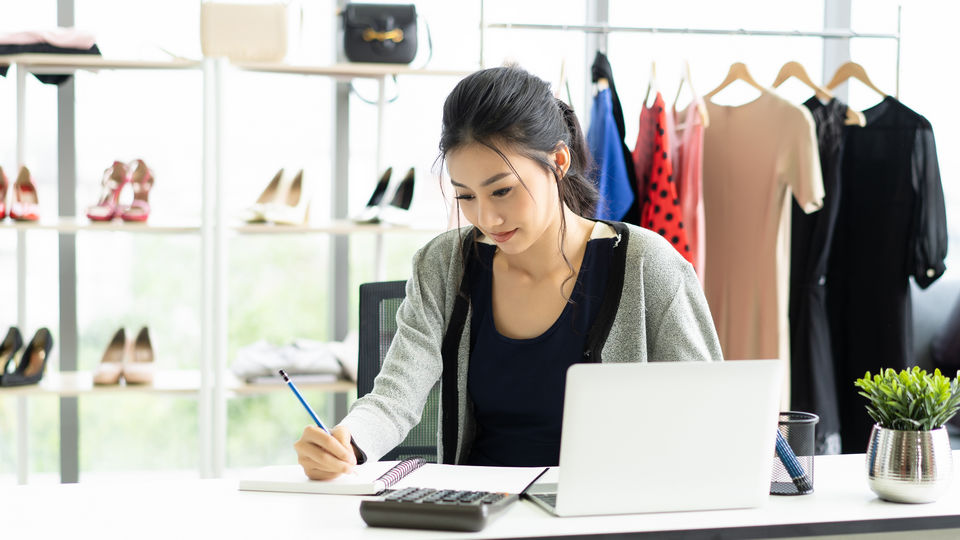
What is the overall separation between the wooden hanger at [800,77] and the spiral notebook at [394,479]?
5.84 ft

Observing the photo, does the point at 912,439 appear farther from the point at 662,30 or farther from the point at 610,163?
the point at 662,30

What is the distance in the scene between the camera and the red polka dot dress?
2.54m

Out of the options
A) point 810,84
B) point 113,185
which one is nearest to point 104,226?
point 113,185

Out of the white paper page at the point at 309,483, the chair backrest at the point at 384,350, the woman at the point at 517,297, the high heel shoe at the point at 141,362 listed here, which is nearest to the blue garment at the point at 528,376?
the woman at the point at 517,297

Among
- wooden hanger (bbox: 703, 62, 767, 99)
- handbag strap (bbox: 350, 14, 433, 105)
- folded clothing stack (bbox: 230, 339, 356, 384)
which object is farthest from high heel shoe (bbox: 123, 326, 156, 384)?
wooden hanger (bbox: 703, 62, 767, 99)

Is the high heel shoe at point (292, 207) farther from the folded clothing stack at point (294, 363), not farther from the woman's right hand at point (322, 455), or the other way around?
the woman's right hand at point (322, 455)

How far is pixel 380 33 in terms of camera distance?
2.75 m

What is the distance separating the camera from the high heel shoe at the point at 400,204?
2822mm

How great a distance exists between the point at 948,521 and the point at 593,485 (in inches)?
16.9

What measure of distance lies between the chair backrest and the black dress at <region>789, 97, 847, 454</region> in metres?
1.29

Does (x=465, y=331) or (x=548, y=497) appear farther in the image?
(x=465, y=331)

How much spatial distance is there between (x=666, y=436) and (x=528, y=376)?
0.57 metres

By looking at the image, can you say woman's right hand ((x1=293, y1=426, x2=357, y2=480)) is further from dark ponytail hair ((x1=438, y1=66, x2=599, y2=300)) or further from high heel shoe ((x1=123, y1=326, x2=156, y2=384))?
high heel shoe ((x1=123, y1=326, x2=156, y2=384))

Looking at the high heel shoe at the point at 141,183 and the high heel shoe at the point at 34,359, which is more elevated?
the high heel shoe at the point at 141,183
